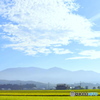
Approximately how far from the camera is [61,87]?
5017 inches

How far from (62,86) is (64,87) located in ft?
6.08

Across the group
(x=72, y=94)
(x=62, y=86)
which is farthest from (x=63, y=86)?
(x=72, y=94)

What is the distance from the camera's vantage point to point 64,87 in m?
127

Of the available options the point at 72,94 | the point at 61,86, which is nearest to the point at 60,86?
the point at 61,86

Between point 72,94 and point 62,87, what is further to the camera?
point 62,87

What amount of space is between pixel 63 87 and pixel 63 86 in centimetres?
124

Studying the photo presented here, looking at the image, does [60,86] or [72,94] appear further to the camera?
[60,86]

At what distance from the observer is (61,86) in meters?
129

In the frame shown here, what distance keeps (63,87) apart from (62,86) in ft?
4.32

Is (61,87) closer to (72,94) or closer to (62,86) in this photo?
(62,86)

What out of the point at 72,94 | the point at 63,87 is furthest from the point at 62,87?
the point at 72,94

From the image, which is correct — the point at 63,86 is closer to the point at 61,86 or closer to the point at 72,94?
the point at 61,86

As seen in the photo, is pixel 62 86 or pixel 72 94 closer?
pixel 72 94

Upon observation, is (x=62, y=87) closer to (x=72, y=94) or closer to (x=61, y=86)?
(x=61, y=86)
